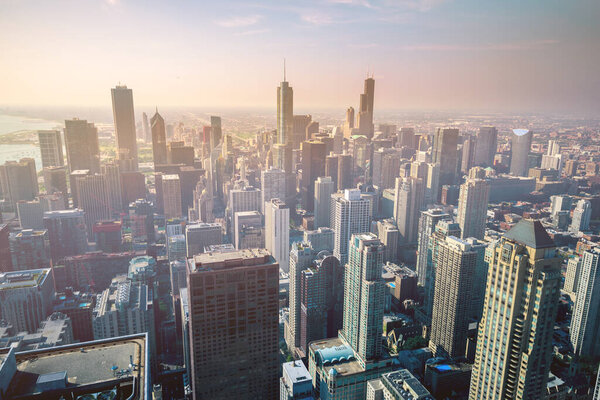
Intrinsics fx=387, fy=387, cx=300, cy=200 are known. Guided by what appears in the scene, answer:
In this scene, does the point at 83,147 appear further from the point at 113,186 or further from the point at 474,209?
the point at 474,209

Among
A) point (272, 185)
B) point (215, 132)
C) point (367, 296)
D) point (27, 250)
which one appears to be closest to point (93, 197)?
point (27, 250)

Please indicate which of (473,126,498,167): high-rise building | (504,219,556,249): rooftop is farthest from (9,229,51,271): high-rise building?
(473,126,498,167): high-rise building

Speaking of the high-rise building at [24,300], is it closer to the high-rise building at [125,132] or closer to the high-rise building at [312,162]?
the high-rise building at [125,132]

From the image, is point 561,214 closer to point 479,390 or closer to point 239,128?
point 479,390

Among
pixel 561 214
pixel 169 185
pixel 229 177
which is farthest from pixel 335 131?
pixel 561 214

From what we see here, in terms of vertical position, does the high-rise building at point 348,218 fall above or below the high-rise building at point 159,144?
below

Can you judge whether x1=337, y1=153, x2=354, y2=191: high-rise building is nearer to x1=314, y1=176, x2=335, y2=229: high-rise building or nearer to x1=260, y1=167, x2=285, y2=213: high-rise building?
x1=314, y1=176, x2=335, y2=229: high-rise building

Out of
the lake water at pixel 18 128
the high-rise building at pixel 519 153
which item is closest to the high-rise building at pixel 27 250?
the lake water at pixel 18 128
